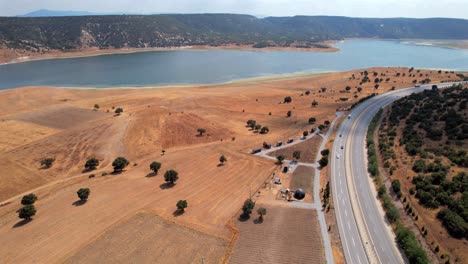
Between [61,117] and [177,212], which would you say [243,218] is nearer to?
[177,212]

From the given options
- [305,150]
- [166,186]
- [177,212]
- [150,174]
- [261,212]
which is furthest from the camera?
[305,150]

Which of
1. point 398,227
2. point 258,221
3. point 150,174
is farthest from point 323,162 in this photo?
point 150,174

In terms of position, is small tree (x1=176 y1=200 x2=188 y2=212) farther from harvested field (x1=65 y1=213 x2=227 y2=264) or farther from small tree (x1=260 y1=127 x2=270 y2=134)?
small tree (x1=260 y1=127 x2=270 y2=134)

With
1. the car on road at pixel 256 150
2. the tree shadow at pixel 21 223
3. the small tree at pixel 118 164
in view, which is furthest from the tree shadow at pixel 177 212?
the car on road at pixel 256 150

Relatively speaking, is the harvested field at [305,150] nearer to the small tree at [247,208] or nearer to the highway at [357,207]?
the highway at [357,207]

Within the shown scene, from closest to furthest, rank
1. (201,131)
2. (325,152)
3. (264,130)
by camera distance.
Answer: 1. (325,152)
2. (201,131)
3. (264,130)
